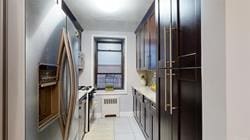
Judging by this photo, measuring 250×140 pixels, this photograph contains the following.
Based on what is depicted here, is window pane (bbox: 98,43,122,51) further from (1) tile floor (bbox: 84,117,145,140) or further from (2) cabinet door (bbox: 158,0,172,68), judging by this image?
(2) cabinet door (bbox: 158,0,172,68)

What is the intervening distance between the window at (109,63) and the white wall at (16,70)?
4.94 metres

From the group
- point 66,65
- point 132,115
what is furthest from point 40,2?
point 132,115

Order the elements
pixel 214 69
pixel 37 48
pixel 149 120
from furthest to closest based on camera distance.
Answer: pixel 149 120
pixel 37 48
pixel 214 69

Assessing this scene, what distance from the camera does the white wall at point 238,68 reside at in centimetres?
76

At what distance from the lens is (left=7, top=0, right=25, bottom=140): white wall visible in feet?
2.84

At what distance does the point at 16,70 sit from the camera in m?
0.88

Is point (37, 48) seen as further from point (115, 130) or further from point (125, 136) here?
point (115, 130)

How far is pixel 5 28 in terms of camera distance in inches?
34.3

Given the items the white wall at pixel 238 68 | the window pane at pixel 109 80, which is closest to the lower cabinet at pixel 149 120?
the white wall at pixel 238 68

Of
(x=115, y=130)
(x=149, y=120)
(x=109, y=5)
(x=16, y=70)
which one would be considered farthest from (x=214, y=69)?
(x=115, y=130)

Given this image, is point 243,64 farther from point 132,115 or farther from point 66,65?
point 132,115

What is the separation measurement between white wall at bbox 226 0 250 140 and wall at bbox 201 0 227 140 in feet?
0.08

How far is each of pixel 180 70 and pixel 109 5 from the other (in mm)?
2483

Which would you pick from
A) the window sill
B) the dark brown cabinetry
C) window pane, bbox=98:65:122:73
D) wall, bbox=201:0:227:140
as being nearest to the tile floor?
the window sill
